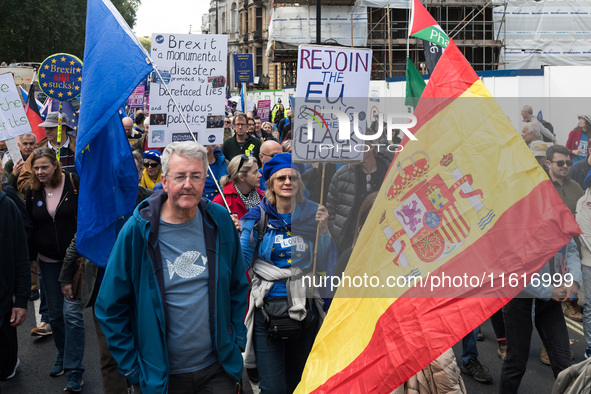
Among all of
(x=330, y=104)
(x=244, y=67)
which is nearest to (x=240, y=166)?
(x=330, y=104)

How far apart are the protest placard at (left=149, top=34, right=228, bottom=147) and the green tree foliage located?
39118 millimetres

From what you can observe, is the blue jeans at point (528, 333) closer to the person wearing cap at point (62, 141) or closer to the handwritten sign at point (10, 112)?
the person wearing cap at point (62, 141)

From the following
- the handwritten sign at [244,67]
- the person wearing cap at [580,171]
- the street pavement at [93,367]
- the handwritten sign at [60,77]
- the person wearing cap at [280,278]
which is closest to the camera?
the person wearing cap at [580,171]

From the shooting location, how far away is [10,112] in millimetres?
8195

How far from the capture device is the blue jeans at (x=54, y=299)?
5.71 meters

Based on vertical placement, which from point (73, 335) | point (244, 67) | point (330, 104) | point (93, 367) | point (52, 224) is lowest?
point (93, 367)

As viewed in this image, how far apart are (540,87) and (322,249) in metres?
10.1

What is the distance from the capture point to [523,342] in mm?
4551

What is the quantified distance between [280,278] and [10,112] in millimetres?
5454

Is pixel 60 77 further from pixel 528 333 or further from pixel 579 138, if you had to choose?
pixel 579 138

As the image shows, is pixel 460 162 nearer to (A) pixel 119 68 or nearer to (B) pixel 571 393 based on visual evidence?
(B) pixel 571 393

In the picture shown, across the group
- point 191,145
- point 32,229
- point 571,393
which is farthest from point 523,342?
point 32,229

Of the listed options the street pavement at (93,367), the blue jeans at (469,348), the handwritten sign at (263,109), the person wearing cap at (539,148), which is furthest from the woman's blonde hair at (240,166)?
the handwritten sign at (263,109)

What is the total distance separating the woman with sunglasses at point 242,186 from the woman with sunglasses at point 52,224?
1.28 meters
